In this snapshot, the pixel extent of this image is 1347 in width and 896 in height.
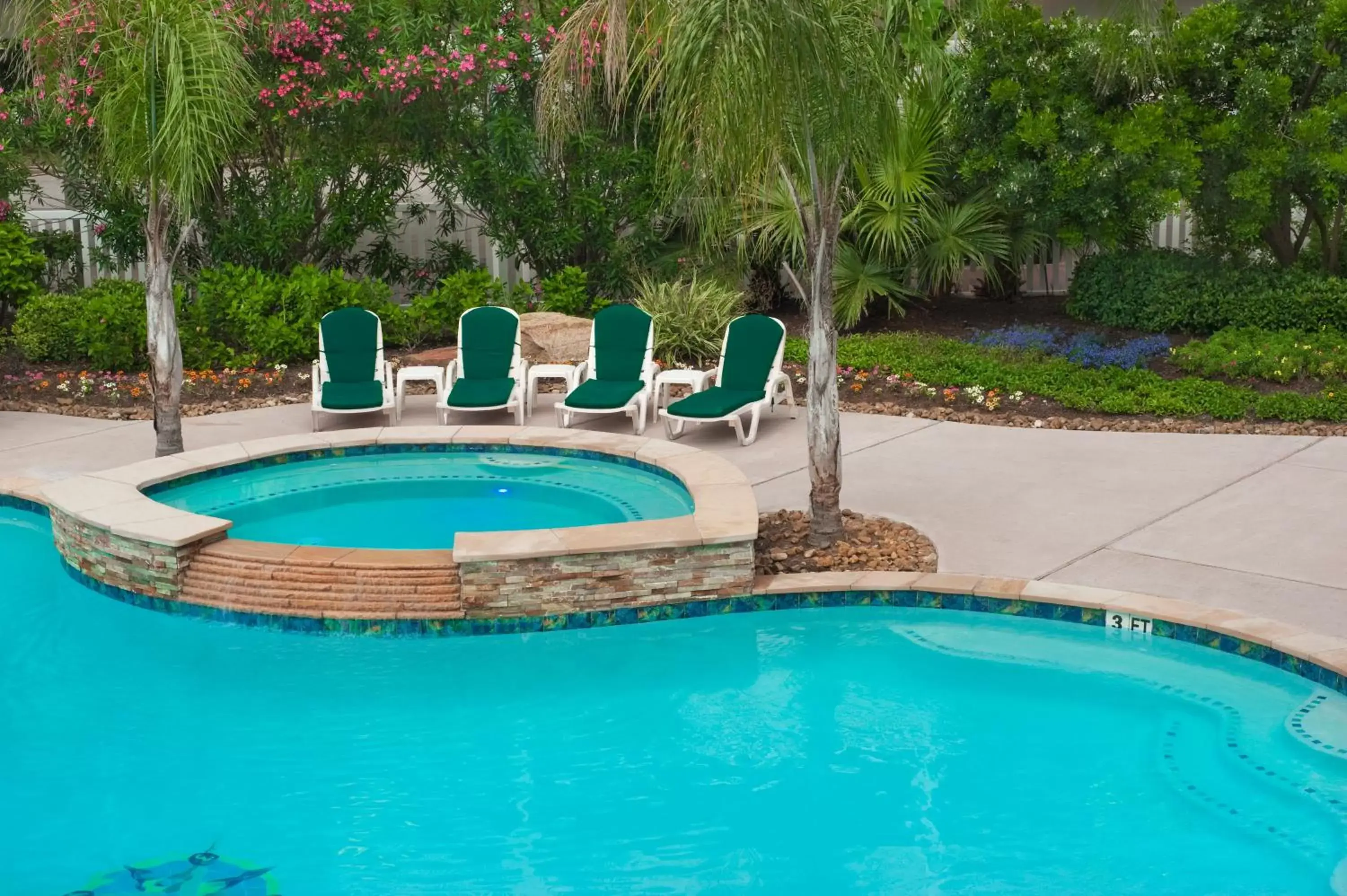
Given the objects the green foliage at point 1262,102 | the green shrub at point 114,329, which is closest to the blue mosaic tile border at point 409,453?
the green shrub at point 114,329

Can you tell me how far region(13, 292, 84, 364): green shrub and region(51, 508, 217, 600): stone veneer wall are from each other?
603cm

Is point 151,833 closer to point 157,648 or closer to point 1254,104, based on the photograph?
point 157,648

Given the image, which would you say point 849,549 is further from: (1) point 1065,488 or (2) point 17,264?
(2) point 17,264

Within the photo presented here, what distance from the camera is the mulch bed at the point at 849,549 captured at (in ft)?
26.2

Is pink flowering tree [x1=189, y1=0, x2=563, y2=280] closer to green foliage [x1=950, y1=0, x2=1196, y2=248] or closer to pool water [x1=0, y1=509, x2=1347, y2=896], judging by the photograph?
green foliage [x1=950, y1=0, x2=1196, y2=248]

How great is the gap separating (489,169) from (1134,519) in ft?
29.2

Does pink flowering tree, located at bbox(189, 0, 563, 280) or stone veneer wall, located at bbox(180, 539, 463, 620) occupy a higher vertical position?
pink flowering tree, located at bbox(189, 0, 563, 280)

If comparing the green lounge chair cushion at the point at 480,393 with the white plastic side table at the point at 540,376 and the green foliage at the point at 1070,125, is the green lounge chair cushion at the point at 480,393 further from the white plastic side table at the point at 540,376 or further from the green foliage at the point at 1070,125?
the green foliage at the point at 1070,125

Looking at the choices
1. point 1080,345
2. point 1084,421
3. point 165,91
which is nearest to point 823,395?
point 1084,421

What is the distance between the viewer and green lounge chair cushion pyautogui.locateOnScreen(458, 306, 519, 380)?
485 inches

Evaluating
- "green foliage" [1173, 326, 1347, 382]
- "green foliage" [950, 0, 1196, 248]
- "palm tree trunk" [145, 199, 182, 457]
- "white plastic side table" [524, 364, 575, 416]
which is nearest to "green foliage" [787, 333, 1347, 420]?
"green foliage" [1173, 326, 1347, 382]

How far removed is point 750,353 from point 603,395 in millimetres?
1251

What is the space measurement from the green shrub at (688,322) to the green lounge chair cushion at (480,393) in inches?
81.7

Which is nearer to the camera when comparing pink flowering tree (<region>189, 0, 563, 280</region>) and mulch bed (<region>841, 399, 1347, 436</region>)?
mulch bed (<region>841, 399, 1347, 436</region>)
